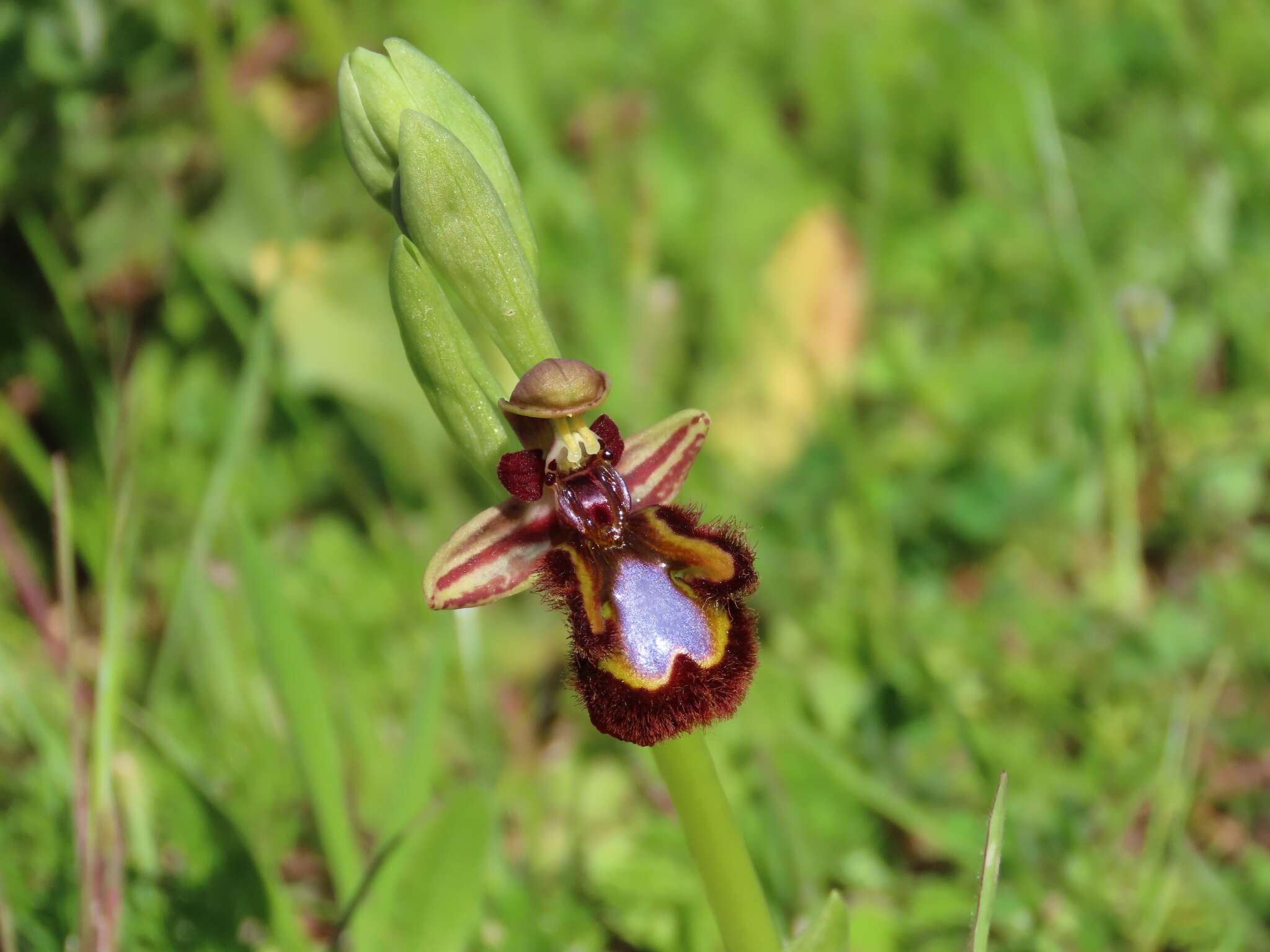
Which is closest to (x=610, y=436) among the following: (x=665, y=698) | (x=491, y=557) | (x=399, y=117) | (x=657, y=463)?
(x=657, y=463)

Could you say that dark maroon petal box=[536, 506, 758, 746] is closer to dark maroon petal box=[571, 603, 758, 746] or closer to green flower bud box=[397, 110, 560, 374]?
dark maroon petal box=[571, 603, 758, 746]

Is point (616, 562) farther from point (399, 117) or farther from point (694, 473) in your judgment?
point (694, 473)

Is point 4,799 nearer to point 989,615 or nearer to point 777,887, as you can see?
point 777,887

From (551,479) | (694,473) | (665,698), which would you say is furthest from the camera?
(694,473)

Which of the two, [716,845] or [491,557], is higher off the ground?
[491,557]

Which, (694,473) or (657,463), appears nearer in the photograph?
(657,463)

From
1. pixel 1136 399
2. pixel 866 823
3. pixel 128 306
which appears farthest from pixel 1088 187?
pixel 128 306

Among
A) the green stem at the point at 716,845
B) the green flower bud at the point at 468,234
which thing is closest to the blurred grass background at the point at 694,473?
the green stem at the point at 716,845
